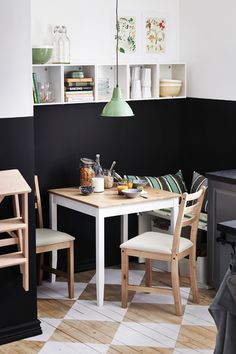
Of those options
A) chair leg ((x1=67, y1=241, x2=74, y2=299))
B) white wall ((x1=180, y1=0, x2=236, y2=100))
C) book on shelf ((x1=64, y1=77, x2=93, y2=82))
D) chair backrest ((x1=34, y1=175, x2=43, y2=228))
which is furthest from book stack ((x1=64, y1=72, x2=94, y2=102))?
chair leg ((x1=67, y1=241, x2=74, y2=299))

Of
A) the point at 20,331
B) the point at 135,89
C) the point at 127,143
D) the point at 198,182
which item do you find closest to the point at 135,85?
the point at 135,89

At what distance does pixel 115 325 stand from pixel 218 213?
3.63 feet

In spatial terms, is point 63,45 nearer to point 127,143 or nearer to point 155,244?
point 127,143

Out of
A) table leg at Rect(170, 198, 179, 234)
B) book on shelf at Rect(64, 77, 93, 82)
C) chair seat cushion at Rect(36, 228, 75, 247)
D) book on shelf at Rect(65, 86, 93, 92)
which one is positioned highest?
book on shelf at Rect(64, 77, 93, 82)

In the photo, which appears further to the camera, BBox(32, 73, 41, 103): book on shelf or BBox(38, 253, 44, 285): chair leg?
BBox(38, 253, 44, 285): chair leg

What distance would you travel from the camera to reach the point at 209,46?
5883 millimetres

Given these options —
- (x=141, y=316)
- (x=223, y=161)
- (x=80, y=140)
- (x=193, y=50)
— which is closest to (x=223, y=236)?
(x=141, y=316)

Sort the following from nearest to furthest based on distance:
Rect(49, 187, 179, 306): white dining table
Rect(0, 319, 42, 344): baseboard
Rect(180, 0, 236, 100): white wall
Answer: Rect(0, 319, 42, 344): baseboard
Rect(49, 187, 179, 306): white dining table
Rect(180, 0, 236, 100): white wall

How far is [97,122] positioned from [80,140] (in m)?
0.22

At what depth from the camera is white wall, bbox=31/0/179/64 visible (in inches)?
213

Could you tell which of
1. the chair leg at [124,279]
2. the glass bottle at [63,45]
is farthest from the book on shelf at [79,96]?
the chair leg at [124,279]

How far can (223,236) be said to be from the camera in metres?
4.86

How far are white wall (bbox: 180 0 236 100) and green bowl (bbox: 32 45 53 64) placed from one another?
1.40 meters

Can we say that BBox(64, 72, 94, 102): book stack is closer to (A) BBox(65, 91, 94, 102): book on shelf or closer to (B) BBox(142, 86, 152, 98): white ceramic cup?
(A) BBox(65, 91, 94, 102): book on shelf
